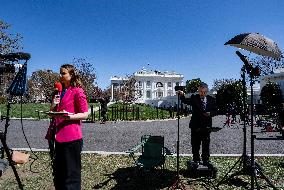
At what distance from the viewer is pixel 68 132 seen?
4516 mm

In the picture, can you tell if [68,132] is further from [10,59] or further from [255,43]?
[255,43]

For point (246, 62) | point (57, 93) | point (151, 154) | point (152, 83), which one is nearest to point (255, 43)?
point (246, 62)

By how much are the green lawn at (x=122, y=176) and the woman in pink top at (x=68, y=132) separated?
75.8 inches

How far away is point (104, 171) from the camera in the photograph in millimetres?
7719

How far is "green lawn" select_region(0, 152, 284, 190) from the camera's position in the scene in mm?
6516

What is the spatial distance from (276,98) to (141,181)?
35450 mm

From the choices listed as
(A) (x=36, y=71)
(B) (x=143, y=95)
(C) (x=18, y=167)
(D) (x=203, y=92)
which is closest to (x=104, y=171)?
(C) (x=18, y=167)

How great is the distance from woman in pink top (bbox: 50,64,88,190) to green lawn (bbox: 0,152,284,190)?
1926mm

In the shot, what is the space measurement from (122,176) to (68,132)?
3.13m

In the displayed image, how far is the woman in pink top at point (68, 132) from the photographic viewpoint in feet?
14.8

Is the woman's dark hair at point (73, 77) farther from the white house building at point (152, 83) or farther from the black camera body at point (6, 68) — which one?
the white house building at point (152, 83)

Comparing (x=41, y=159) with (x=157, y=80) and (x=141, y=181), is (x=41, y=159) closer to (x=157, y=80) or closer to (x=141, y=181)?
(x=141, y=181)

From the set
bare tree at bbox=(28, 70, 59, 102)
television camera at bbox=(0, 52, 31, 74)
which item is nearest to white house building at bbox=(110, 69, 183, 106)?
bare tree at bbox=(28, 70, 59, 102)

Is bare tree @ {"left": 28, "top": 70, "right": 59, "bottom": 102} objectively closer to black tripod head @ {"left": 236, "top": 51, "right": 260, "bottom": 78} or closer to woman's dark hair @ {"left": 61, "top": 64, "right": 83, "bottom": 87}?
black tripod head @ {"left": 236, "top": 51, "right": 260, "bottom": 78}
